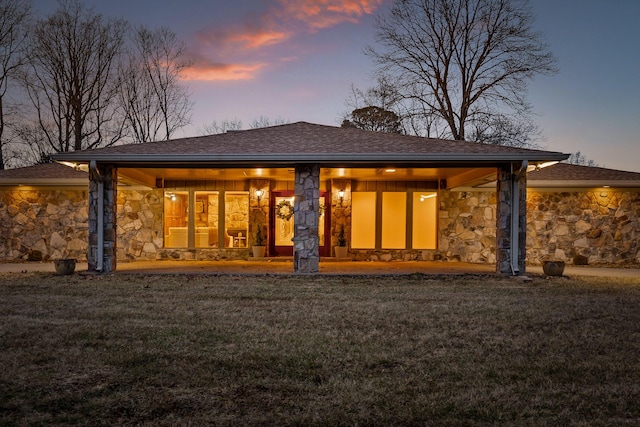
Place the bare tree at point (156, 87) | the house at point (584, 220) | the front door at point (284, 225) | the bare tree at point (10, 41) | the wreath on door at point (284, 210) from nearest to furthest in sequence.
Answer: the house at point (584, 220)
the wreath on door at point (284, 210)
the front door at point (284, 225)
the bare tree at point (10, 41)
the bare tree at point (156, 87)

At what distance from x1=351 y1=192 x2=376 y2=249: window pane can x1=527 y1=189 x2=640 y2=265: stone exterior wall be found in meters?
4.59

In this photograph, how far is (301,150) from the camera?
11102mm

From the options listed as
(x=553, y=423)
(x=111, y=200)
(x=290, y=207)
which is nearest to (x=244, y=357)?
(x=553, y=423)

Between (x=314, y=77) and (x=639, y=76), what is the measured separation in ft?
36.3

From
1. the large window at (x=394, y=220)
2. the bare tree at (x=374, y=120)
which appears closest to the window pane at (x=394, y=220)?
the large window at (x=394, y=220)

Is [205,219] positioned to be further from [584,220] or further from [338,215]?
[584,220]

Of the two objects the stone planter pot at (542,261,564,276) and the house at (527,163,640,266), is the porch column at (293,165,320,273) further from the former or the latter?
the house at (527,163,640,266)

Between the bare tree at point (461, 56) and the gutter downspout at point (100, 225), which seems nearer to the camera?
the gutter downspout at point (100, 225)

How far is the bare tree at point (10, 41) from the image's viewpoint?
2244 centimetres

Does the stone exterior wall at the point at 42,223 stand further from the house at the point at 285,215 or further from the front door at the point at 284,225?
the front door at the point at 284,225

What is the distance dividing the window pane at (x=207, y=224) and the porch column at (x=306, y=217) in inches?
195

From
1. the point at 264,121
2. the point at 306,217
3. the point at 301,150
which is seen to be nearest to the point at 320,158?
the point at 301,150

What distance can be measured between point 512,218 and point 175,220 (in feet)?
31.4

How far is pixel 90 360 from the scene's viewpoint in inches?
186
